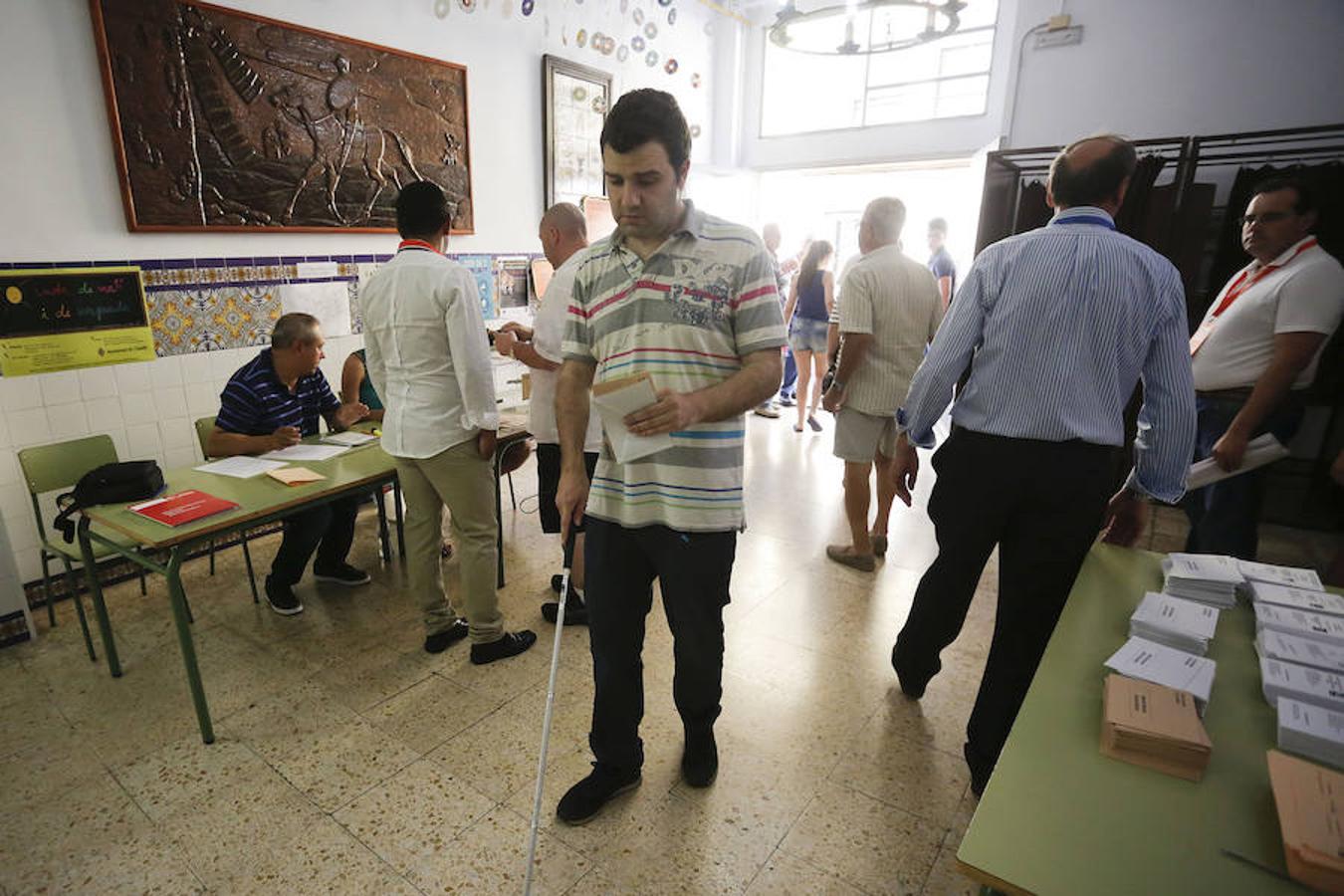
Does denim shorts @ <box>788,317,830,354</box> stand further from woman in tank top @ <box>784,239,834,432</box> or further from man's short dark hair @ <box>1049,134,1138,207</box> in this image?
man's short dark hair @ <box>1049,134,1138,207</box>

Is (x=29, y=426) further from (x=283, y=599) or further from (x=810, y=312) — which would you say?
(x=810, y=312)

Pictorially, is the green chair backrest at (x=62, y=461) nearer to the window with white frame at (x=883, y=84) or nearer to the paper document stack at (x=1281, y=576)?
the paper document stack at (x=1281, y=576)

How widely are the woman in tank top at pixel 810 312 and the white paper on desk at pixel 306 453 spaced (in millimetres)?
4088

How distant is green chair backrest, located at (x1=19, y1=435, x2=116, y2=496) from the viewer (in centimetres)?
259

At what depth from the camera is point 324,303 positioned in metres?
3.86

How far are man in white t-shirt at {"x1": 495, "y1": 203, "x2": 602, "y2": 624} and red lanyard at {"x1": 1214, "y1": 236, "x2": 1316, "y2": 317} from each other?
8.20 ft

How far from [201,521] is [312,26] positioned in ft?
9.63

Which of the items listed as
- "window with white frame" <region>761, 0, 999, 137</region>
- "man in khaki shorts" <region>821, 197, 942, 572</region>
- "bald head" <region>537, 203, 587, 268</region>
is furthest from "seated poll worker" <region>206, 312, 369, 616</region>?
"window with white frame" <region>761, 0, 999, 137</region>

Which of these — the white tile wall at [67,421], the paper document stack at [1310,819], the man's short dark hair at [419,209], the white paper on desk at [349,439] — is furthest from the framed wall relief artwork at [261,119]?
the paper document stack at [1310,819]

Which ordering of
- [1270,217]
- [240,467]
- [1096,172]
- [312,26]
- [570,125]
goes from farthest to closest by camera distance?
[570,125] → [312,26] → [240,467] → [1270,217] → [1096,172]

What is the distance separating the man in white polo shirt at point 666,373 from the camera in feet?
4.63

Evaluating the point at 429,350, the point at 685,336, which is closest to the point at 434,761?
the point at 429,350

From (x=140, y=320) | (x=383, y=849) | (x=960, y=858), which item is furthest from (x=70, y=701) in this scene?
(x=960, y=858)

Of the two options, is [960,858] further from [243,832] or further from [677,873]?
[243,832]
